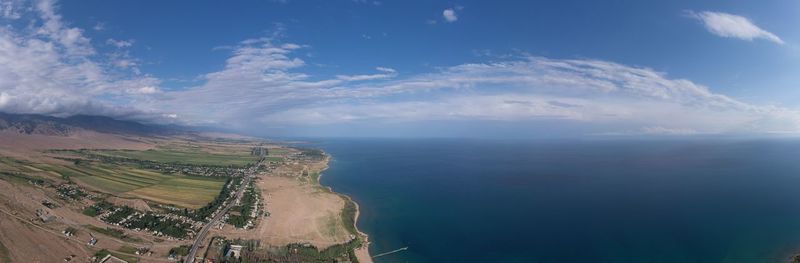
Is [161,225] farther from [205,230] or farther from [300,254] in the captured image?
[300,254]

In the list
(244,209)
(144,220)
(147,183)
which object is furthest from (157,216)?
(147,183)

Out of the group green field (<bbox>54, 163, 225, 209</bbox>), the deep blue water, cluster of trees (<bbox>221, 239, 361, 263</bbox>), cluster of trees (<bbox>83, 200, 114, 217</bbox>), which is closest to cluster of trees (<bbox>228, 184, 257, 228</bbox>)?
green field (<bbox>54, 163, 225, 209</bbox>)

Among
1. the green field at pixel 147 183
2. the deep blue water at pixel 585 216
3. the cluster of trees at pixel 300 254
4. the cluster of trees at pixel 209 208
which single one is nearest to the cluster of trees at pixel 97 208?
the green field at pixel 147 183

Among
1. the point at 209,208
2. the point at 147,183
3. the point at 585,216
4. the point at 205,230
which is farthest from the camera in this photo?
the point at 147,183

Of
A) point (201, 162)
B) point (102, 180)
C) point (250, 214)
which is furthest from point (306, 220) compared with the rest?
point (201, 162)

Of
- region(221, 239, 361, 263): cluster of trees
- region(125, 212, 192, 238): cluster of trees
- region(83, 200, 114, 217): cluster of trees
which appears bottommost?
region(221, 239, 361, 263): cluster of trees

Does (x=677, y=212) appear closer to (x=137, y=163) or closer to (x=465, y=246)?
(x=465, y=246)

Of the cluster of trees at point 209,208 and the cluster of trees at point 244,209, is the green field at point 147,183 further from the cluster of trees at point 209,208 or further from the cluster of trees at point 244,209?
the cluster of trees at point 244,209

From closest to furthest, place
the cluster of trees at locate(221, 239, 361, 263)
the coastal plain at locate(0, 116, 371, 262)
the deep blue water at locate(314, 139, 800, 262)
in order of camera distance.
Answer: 1. the cluster of trees at locate(221, 239, 361, 263)
2. the coastal plain at locate(0, 116, 371, 262)
3. the deep blue water at locate(314, 139, 800, 262)

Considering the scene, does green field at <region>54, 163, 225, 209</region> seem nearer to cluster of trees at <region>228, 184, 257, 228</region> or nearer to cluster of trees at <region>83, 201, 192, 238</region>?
cluster of trees at <region>228, 184, 257, 228</region>
